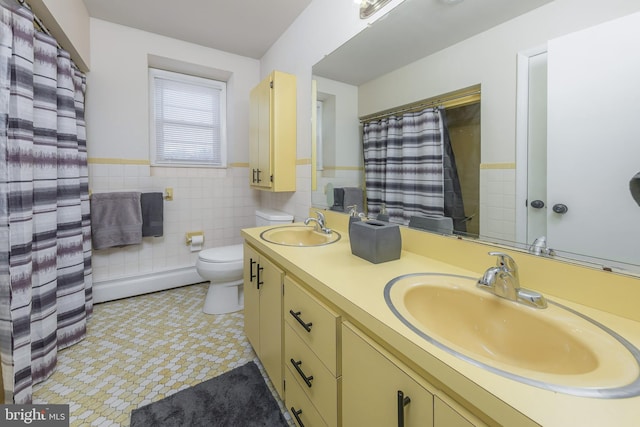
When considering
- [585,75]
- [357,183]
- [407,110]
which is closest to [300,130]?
[357,183]

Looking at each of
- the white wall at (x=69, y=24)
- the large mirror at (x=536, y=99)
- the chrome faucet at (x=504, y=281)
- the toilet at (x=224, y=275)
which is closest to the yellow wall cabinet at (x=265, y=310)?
the toilet at (x=224, y=275)

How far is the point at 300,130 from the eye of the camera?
6.86ft

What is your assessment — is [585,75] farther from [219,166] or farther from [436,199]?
[219,166]

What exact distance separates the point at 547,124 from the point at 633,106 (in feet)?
0.53

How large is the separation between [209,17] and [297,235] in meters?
1.83

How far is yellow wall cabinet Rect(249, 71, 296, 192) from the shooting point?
2.08 meters

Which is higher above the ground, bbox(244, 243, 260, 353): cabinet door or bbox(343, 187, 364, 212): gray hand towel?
bbox(343, 187, 364, 212): gray hand towel

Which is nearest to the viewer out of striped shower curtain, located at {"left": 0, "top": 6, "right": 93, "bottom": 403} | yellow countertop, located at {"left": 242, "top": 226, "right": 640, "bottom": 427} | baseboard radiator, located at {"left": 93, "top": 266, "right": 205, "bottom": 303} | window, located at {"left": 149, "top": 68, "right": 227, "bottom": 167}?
yellow countertop, located at {"left": 242, "top": 226, "right": 640, "bottom": 427}

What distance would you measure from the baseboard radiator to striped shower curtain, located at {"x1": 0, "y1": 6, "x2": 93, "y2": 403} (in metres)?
0.29

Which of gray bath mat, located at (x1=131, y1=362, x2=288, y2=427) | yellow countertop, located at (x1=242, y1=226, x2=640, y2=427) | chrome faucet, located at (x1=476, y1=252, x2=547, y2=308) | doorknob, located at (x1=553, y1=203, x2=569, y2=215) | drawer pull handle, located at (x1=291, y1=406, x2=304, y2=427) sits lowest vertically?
gray bath mat, located at (x1=131, y1=362, x2=288, y2=427)

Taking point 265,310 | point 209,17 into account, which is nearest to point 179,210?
point 209,17

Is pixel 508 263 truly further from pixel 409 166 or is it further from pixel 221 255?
pixel 221 255

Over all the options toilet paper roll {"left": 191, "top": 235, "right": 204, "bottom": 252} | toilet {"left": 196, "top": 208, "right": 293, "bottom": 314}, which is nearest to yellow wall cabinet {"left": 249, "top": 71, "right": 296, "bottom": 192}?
toilet {"left": 196, "top": 208, "right": 293, "bottom": 314}

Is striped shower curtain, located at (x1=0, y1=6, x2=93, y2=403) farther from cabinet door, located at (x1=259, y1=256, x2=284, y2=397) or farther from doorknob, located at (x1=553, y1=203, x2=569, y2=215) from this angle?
doorknob, located at (x1=553, y1=203, x2=569, y2=215)
